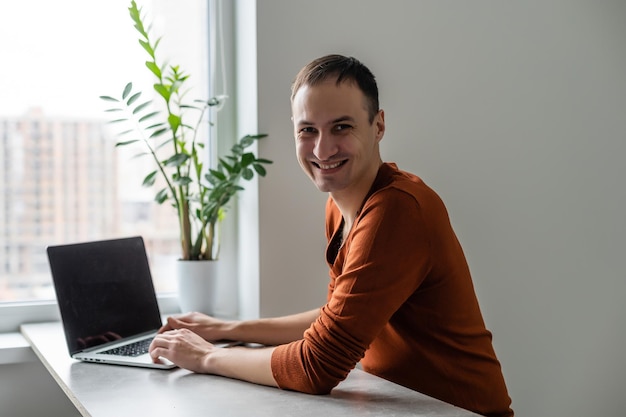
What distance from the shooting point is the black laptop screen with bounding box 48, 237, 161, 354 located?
171 cm

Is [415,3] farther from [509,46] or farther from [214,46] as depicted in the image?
[214,46]

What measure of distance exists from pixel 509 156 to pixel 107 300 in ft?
4.59

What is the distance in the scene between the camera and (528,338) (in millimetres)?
2592

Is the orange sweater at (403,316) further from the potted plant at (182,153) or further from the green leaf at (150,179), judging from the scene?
the green leaf at (150,179)

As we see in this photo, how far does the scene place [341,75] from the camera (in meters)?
1.48

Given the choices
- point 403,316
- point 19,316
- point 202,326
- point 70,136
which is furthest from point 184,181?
point 403,316

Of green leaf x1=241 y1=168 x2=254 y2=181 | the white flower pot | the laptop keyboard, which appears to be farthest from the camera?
the white flower pot

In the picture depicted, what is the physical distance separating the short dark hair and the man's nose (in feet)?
0.32

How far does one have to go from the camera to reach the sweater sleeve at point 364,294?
1328 mm

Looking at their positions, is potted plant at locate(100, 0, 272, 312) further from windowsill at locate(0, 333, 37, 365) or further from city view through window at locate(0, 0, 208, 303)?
windowsill at locate(0, 333, 37, 365)

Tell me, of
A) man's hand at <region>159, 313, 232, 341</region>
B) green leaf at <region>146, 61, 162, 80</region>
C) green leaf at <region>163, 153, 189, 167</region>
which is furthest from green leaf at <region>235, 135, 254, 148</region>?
man's hand at <region>159, 313, 232, 341</region>

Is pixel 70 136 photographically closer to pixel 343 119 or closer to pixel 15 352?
pixel 15 352

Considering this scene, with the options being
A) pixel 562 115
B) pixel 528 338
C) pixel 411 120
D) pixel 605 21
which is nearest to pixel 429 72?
pixel 411 120

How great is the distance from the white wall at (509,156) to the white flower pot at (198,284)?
0.15m
